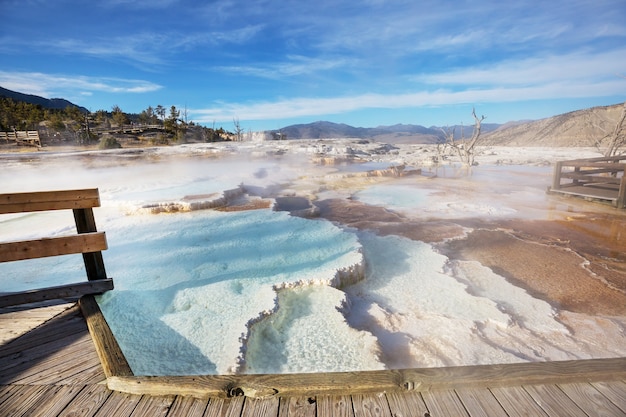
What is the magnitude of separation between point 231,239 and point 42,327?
2958 mm

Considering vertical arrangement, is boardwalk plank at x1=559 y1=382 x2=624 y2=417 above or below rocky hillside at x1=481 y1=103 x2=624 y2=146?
below

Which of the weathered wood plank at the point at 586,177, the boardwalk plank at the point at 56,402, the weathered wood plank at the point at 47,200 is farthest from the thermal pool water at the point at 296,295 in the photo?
the weathered wood plank at the point at 586,177

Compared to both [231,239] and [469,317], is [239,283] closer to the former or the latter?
[231,239]

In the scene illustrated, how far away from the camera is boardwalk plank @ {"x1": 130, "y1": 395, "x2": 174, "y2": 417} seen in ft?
3.75

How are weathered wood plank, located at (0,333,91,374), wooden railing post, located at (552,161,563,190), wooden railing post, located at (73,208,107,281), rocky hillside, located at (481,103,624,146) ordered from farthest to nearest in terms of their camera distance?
rocky hillside, located at (481,103,624,146)
wooden railing post, located at (552,161,563,190)
wooden railing post, located at (73,208,107,281)
weathered wood plank, located at (0,333,91,374)

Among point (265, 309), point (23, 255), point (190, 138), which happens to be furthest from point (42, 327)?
point (190, 138)

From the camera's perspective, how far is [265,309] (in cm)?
280

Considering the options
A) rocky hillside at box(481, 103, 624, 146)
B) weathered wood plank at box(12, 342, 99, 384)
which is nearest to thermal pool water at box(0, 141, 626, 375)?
weathered wood plank at box(12, 342, 99, 384)

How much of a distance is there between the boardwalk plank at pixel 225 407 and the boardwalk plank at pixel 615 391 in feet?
4.50

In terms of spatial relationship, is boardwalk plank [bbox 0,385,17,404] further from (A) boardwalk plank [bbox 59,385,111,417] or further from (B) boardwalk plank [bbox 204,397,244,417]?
(B) boardwalk plank [bbox 204,397,244,417]

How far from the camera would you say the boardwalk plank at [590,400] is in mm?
1107

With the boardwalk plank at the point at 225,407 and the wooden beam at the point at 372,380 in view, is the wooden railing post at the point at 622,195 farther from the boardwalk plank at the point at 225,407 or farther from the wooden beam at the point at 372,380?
the boardwalk plank at the point at 225,407

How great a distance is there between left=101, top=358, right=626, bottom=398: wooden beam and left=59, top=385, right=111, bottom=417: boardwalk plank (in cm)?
8

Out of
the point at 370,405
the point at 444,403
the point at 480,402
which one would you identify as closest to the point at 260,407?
the point at 370,405
